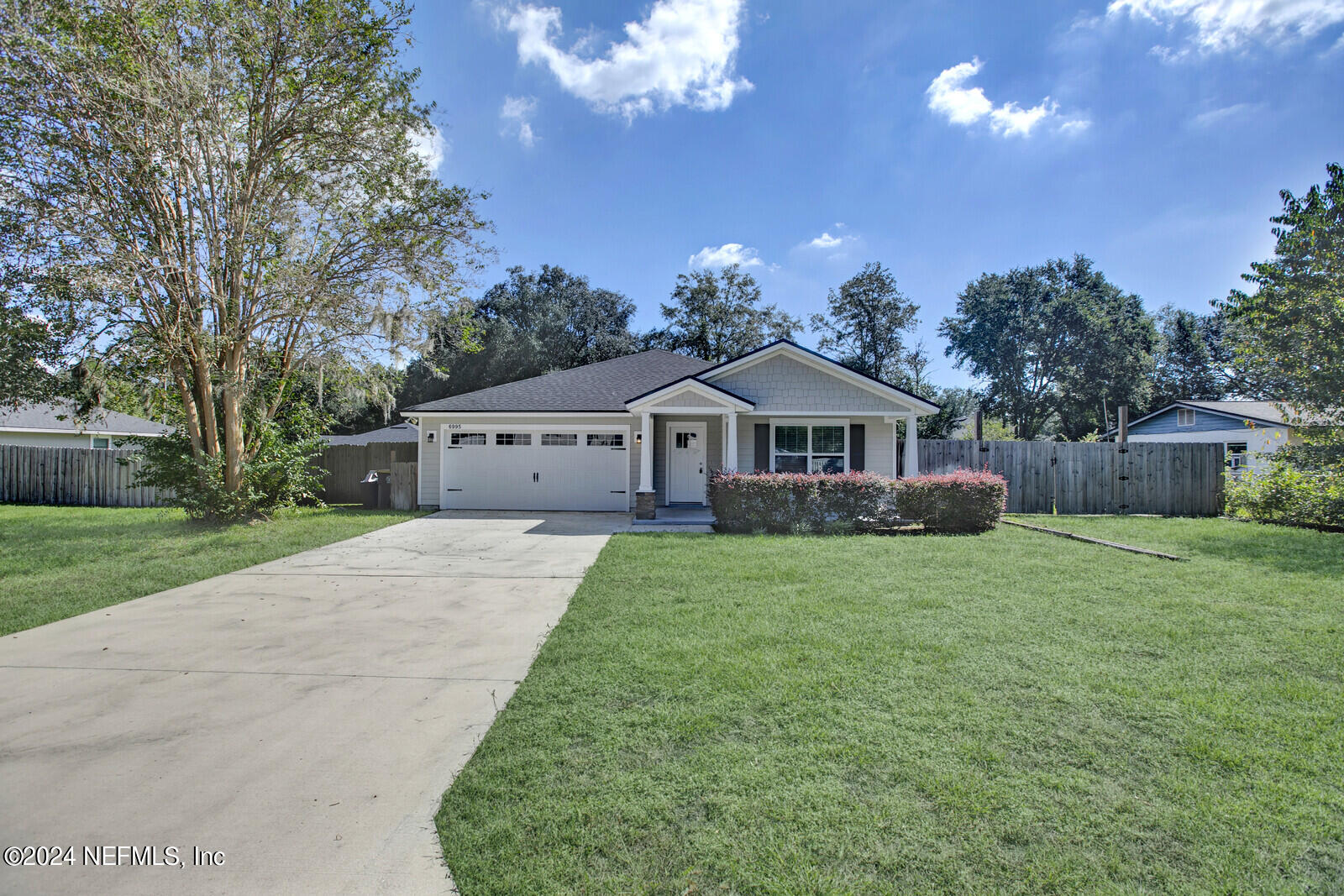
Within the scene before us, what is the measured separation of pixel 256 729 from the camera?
343 cm

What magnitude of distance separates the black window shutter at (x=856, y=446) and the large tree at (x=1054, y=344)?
91.6 ft

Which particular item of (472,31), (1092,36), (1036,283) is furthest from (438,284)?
(1036,283)

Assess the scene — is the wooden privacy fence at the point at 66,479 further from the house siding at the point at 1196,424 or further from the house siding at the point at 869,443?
the house siding at the point at 1196,424

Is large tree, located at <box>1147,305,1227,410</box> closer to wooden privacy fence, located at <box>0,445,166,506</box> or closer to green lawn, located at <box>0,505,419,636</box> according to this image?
green lawn, located at <box>0,505,419,636</box>

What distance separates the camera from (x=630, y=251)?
22000 millimetres

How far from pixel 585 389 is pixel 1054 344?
107ft

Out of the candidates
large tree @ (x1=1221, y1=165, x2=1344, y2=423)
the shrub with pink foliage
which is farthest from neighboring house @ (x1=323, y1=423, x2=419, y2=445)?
large tree @ (x1=1221, y1=165, x2=1344, y2=423)

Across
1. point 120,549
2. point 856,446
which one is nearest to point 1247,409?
point 856,446

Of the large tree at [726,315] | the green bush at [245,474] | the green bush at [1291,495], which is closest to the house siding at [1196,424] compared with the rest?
the green bush at [1291,495]

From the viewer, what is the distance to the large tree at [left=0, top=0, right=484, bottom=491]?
9.37 meters

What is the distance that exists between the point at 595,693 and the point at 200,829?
196cm

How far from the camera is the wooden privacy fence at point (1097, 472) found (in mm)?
14469

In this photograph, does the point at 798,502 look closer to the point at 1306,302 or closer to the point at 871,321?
the point at 1306,302

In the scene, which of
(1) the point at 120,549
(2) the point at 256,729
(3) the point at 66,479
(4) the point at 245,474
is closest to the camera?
(2) the point at 256,729
